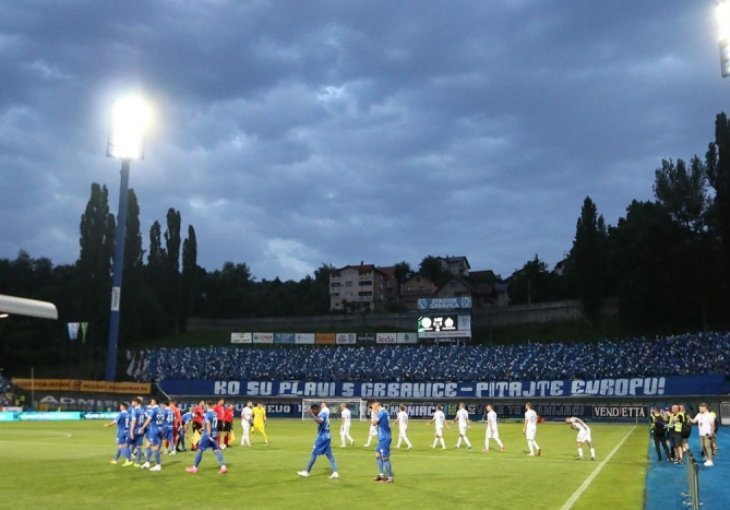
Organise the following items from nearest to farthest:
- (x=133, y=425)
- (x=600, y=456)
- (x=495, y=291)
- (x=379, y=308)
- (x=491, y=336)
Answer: (x=133, y=425) < (x=600, y=456) < (x=491, y=336) < (x=379, y=308) < (x=495, y=291)

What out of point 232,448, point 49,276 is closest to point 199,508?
point 232,448

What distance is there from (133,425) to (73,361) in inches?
3167

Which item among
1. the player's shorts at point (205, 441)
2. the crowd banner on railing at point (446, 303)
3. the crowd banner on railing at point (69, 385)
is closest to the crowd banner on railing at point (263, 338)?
the crowd banner on railing at point (446, 303)

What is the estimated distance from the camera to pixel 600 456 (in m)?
29.7

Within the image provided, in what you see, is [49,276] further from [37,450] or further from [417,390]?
[37,450]

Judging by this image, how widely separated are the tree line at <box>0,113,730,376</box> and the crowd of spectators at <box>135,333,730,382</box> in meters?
9.99

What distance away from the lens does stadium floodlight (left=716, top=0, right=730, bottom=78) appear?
26484 mm

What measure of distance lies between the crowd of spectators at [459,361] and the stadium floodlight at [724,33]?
40565 millimetres

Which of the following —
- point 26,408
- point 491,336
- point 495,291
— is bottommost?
point 26,408

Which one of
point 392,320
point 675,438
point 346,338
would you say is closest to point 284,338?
point 346,338

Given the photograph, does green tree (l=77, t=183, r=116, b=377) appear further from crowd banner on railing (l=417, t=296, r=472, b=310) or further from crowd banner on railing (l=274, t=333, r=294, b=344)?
crowd banner on railing (l=417, t=296, r=472, b=310)

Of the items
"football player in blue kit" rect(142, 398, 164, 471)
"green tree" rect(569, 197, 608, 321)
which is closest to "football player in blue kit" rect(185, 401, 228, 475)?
"football player in blue kit" rect(142, 398, 164, 471)

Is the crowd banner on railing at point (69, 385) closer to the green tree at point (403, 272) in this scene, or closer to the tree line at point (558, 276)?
the tree line at point (558, 276)

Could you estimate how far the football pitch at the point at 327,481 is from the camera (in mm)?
16594
